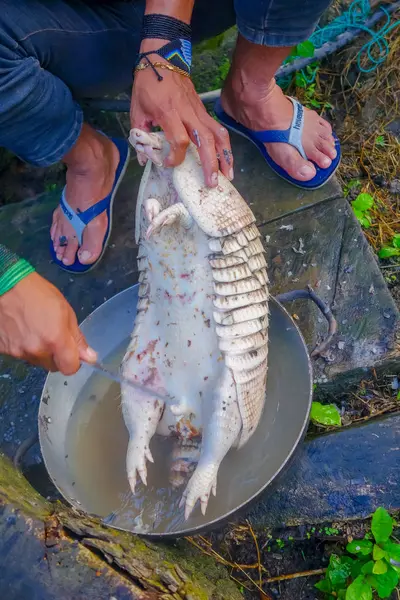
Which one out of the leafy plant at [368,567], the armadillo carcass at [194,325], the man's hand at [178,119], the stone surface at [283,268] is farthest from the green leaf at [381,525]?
the man's hand at [178,119]

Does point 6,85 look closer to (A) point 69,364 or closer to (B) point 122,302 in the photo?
(B) point 122,302

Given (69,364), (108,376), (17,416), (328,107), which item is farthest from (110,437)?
(328,107)

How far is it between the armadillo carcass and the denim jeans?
0.41 meters

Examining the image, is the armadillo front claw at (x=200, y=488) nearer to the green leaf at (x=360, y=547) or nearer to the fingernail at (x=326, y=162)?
the green leaf at (x=360, y=547)

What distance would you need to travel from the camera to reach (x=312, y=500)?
5.52ft

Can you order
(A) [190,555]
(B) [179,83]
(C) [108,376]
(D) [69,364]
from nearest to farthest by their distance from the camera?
→ (D) [69,364], (B) [179,83], (A) [190,555], (C) [108,376]

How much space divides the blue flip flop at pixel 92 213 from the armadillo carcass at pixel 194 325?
52 centimetres

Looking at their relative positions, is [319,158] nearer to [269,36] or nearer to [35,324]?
[269,36]

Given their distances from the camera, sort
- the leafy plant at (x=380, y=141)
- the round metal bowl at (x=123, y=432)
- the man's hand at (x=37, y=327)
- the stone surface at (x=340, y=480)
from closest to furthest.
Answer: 1. the man's hand at (x=37, y=327)
2. the round metal bowl at (x=123, y=432)
3. the stone surface at (x=340, y=480)
4. the leafy plant at (x=380, y=141)

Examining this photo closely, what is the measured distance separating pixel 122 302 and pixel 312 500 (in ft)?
2.85

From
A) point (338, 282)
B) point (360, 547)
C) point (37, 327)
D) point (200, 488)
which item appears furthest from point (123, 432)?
point (338, 282)

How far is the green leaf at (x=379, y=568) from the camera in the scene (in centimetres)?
152

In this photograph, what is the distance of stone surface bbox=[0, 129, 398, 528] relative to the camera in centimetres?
186

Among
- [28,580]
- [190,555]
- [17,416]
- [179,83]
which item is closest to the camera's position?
[28,580]
